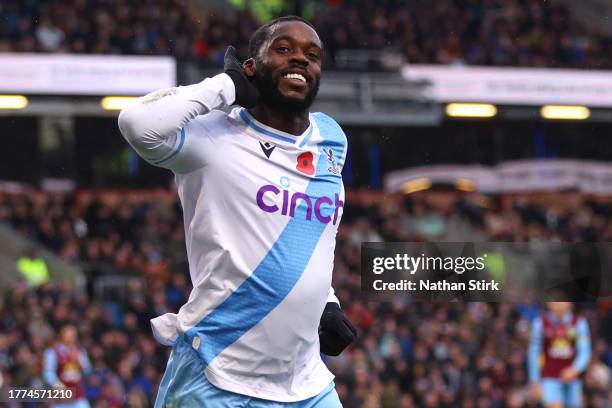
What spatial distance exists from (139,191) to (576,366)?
765cm

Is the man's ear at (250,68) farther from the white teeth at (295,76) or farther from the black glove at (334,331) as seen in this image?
the black glove at (334,331)

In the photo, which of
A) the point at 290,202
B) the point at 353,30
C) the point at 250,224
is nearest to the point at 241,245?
the point at 250,224

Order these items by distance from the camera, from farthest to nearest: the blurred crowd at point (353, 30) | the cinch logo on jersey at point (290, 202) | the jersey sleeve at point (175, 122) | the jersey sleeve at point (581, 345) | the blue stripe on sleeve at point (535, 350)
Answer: the blurred crowd at point (353, 30) < the blue stripe on sleeve at point (535, 350) < the jersey sleeve at point (581, 345) < the cinch logo on jersey at point (290, 202) < the jersey sleeve at point (175, 122)

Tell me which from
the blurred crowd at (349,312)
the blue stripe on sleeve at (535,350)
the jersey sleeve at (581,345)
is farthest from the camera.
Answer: the blurred crowd at (349,312)

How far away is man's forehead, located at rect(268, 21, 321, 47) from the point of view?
139 inches

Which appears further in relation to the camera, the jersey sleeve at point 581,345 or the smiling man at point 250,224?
the jersey sleeve at point 581,345

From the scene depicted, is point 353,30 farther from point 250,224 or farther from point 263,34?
point 250,224

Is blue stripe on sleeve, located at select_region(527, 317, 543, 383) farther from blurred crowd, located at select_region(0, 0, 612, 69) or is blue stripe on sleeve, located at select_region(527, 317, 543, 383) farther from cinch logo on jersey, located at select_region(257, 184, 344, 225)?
cinch logo on jersey, located at select_region(257, 184, 344, 225)

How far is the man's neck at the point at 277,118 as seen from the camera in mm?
3592

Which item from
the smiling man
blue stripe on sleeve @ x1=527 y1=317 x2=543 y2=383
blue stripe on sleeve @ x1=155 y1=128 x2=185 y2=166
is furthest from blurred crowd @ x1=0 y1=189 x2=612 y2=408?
blue stripe on sleeve @ x1=155 y1=128 x2=185 y2=166

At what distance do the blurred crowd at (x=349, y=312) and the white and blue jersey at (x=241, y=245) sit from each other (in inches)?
329

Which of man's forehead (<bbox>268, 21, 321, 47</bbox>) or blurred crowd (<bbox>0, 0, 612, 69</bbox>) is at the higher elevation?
blurred crowd (<bbox>0, 0, 612, 69</bbox>)

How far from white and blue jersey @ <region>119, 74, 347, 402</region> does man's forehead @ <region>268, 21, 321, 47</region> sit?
0.70 ft

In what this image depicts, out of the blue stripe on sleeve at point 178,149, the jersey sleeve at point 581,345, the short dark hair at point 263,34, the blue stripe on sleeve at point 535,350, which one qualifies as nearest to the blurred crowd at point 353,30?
the blue stripe on sleeve at point 535,350
